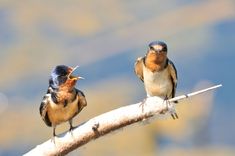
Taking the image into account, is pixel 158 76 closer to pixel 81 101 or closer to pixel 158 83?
pixel 158 83

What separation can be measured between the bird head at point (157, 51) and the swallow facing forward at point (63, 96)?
16 cm

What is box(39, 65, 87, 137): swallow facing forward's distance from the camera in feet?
4.29

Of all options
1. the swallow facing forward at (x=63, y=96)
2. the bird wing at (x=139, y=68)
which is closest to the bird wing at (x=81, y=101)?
the swallow facing forward at (x=63, y=96)

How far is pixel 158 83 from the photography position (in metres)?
1.53

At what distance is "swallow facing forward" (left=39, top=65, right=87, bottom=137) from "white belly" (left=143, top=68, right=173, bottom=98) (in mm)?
206

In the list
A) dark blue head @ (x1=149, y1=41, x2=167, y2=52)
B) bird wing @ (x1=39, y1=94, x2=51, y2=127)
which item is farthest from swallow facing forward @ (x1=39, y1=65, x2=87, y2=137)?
dark blue head @ (x1=149, y1=41, x2=167, y2=52)

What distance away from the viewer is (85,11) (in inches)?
175

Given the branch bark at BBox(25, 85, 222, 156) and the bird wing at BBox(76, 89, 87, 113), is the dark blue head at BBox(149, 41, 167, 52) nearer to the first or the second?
the bird wing at BBox(76, 89, 87, 113)

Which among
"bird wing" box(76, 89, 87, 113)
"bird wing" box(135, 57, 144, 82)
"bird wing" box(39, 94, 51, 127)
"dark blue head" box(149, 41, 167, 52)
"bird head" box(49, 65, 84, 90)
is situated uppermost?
"bird wing" box(135, 57, 144, 82)

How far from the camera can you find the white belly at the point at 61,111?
1.33 meters

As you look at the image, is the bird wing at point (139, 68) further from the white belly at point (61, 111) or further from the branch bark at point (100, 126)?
the branch bark at point (100, 126)

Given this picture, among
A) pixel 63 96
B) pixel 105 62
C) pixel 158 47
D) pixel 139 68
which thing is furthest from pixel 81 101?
pixel 105 62

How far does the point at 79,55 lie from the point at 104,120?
145 millimetres

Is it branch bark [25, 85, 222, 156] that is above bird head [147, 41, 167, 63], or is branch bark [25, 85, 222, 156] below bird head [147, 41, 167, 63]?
below
